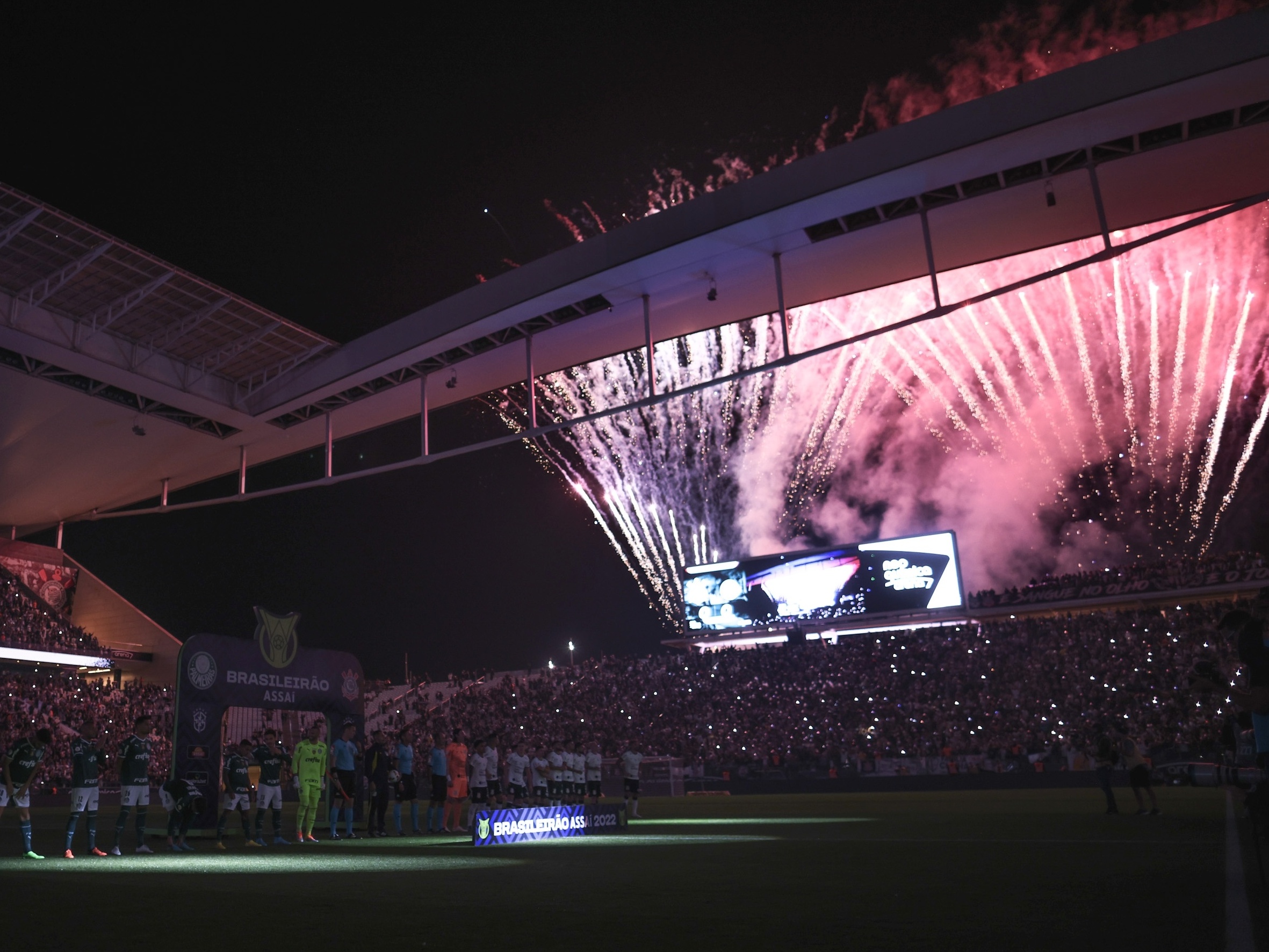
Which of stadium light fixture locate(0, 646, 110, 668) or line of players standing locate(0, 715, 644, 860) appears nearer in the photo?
line of players standing locate(0, 715, 644, 860)

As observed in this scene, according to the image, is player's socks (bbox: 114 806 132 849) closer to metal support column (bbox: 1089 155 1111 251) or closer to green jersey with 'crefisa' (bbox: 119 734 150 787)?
green jersey with 'crefisa' (bbox: 119 734 150 787)

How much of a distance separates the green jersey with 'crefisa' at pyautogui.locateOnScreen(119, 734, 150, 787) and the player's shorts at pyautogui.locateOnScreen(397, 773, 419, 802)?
5281 mm

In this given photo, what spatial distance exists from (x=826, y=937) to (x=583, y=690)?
4390cm

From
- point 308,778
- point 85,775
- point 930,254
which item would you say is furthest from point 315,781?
point 930,254

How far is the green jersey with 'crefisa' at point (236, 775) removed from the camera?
56.0 ft

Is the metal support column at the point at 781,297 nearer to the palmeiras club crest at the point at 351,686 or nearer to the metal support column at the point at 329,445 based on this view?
the metal support column at the point at 329,445

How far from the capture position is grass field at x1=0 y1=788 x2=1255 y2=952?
217 inches

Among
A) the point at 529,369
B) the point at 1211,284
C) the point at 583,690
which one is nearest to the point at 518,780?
the point at 529,369

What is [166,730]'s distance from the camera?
42.5 meters

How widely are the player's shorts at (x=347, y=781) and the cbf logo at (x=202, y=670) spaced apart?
11.0ft

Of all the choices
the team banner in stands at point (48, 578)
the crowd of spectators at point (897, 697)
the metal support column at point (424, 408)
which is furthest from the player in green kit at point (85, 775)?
the team banner in stands at point (48, 578)

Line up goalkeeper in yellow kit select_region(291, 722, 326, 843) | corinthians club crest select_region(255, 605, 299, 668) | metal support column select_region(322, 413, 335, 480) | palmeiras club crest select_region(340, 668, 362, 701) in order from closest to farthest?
goalkeeper in yellow kit select_region(291, 722, 326, 843) < corinthians club crest select_region(255, 605, 299, 668) < metal support column select_region(322, 413, 335, 480) < palmeiras club crest select_region(340, 668, 362, 701)

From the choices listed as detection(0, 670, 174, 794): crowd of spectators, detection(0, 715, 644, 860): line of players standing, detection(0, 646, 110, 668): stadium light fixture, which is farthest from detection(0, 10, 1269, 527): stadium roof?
detection(0, 646, 110, 668): stadium light fixture

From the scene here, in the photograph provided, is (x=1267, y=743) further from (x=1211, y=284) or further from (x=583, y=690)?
(x=583, y=690)
